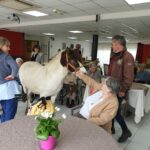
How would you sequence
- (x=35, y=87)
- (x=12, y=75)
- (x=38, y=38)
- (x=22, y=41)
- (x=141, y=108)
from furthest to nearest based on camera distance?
1. (x=38, y=38)
2. (x=22, y=41)
3. (x=141, y=108)
4. (x=35, y=87)
5. (x=12, y=75)

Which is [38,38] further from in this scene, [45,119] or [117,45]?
[45,119]

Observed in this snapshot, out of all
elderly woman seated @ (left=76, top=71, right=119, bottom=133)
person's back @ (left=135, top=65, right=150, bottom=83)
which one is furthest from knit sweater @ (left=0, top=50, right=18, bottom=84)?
person's back @ (left=135, top=65, right=150, bottom=83)

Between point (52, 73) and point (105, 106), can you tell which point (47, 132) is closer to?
point (105, 106)

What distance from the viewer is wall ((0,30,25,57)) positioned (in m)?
10.8

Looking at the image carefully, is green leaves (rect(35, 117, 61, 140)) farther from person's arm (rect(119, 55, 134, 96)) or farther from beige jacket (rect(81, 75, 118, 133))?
person's arm (rect(119, 55, 134, 96))

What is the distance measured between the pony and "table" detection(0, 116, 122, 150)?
107 cm

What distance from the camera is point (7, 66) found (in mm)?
2711

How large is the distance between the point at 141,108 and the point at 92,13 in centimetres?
325

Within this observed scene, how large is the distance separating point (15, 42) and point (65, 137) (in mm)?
10404

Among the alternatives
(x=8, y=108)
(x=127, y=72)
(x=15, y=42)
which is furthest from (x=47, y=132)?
(x=15, y=42)

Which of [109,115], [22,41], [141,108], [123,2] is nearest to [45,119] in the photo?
[109,115]

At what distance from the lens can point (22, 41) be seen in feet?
38.1

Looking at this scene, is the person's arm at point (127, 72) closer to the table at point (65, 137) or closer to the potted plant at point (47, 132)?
the table at point (65, 137)

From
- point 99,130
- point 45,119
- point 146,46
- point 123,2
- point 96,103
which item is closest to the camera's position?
point 45,119
